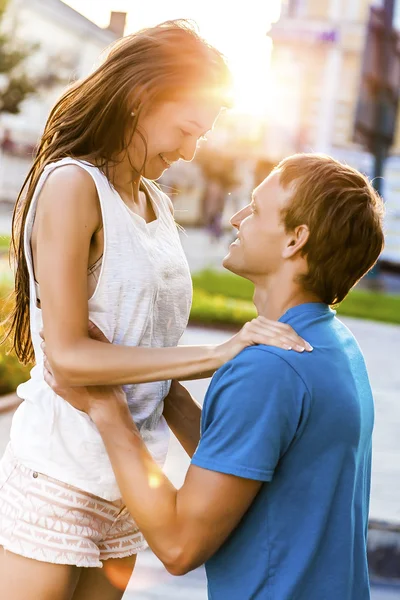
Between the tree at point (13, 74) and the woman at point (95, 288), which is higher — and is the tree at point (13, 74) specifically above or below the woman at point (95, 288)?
below

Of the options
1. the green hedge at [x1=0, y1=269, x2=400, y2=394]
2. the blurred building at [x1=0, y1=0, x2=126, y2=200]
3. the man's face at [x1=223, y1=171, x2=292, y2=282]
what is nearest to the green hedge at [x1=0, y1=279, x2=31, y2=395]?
the green hedge at [x1=0, y1=269, x2=400, y2=394]

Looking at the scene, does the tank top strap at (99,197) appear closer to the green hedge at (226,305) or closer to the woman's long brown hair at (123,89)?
the woman's long brown hair at (123,89)

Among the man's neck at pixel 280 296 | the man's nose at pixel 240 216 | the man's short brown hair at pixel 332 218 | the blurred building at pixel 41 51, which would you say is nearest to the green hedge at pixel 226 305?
the man's nose at pixel 240 216

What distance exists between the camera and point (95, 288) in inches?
79.5

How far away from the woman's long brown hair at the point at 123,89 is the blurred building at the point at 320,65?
86.4 ft

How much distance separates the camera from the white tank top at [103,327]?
2006mm

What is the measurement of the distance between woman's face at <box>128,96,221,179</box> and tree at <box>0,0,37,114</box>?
1892 centimetres

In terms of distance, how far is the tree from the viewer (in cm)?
2019

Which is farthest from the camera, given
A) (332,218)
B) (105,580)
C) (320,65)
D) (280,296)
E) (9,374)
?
(320,65)

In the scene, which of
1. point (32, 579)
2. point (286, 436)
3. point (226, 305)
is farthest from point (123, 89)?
point (226, 305)

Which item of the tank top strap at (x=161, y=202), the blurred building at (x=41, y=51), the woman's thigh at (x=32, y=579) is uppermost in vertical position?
the tank top strap at (x=161, y=202)

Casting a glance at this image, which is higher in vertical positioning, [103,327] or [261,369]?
[261,369]

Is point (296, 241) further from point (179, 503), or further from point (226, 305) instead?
point (226, 305)

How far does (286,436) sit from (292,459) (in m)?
0.07
